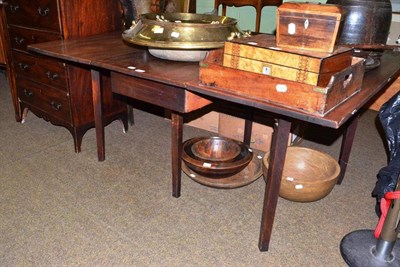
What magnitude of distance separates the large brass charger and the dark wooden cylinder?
1.39 feet

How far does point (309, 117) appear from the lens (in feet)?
3.37

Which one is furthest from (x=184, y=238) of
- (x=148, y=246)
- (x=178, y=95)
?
(x=178, y=95)

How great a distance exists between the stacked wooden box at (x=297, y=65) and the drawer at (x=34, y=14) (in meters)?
1.17

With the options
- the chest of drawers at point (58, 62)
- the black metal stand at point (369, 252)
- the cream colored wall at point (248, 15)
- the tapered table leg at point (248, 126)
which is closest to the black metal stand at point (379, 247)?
the black metal stand at point (369, 252)

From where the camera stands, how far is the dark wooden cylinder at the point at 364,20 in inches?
56.7

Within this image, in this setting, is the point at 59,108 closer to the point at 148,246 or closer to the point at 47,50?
the point at 47,50

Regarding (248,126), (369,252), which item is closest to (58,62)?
(248,126)

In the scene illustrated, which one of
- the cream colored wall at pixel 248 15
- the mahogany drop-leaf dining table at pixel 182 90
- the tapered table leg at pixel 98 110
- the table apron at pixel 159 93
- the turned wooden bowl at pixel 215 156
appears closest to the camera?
the mahogany drop-leaf dining table at pixel 182 90

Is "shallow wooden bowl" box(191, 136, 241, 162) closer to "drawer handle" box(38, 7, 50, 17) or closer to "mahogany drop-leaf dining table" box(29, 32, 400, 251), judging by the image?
"mahogany drop-leaf dining table" box(29, 32, 400, 251)

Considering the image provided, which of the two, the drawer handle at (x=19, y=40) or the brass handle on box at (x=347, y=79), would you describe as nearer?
the brass handle on box at (x=347, y=79)

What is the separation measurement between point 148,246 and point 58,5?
1313 millimetres

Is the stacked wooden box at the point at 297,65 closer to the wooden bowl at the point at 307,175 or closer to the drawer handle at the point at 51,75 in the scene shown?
the wooden bowl at the point at 307,175

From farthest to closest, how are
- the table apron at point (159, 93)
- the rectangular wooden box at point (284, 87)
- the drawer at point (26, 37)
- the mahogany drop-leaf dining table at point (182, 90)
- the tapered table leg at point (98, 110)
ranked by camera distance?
the drawer at point (26, 37) < the tapered table leg at point (98, 110) < the table apron at point (159, 93) < the mahogany drop-leaf dining table at point (182, 90) < the rectangular wooden box at point (284, 87)

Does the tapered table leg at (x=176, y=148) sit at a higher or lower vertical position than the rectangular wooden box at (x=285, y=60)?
lower
